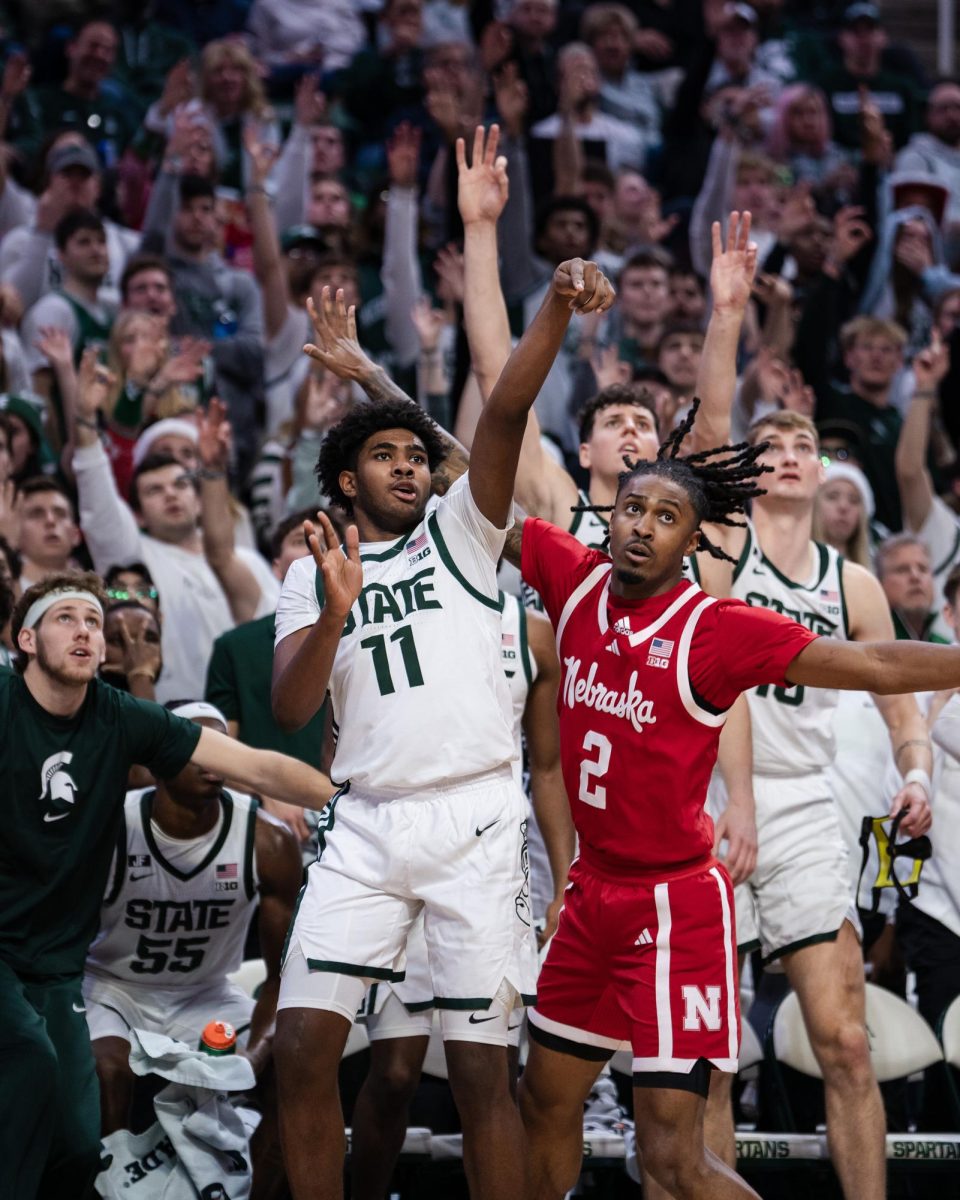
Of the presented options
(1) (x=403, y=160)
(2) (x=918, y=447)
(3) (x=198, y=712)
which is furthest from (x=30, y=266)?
(2) (x=918, y=447)

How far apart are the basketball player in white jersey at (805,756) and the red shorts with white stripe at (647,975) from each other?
0.93m

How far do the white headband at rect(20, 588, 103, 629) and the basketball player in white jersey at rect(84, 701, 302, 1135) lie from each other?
2.30ft

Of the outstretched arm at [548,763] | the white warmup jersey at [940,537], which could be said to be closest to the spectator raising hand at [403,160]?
the white warmup jersey at [940,537]

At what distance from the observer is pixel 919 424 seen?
8867mm

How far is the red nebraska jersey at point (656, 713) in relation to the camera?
4594 mm

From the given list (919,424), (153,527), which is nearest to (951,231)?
(919,424)

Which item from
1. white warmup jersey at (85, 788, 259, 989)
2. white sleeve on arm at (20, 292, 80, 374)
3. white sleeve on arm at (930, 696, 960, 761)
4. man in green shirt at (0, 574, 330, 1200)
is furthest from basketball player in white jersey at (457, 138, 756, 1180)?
white sleeve on arm at (20, 292, 80, 374)

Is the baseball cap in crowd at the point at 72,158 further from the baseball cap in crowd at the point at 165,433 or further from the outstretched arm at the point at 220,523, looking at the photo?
the outstretched arm at the point at 220,523

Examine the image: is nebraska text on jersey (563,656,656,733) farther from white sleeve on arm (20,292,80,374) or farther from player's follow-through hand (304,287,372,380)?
white sleeve on arm (20,292,80,374)

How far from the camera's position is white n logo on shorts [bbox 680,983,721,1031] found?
14.9 feet

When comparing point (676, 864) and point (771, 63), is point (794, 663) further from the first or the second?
point (771, 63)

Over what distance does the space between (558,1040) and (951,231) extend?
32.6 ft

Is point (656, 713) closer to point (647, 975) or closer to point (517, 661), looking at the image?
point (647, 975)

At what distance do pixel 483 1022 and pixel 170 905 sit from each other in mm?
1831
